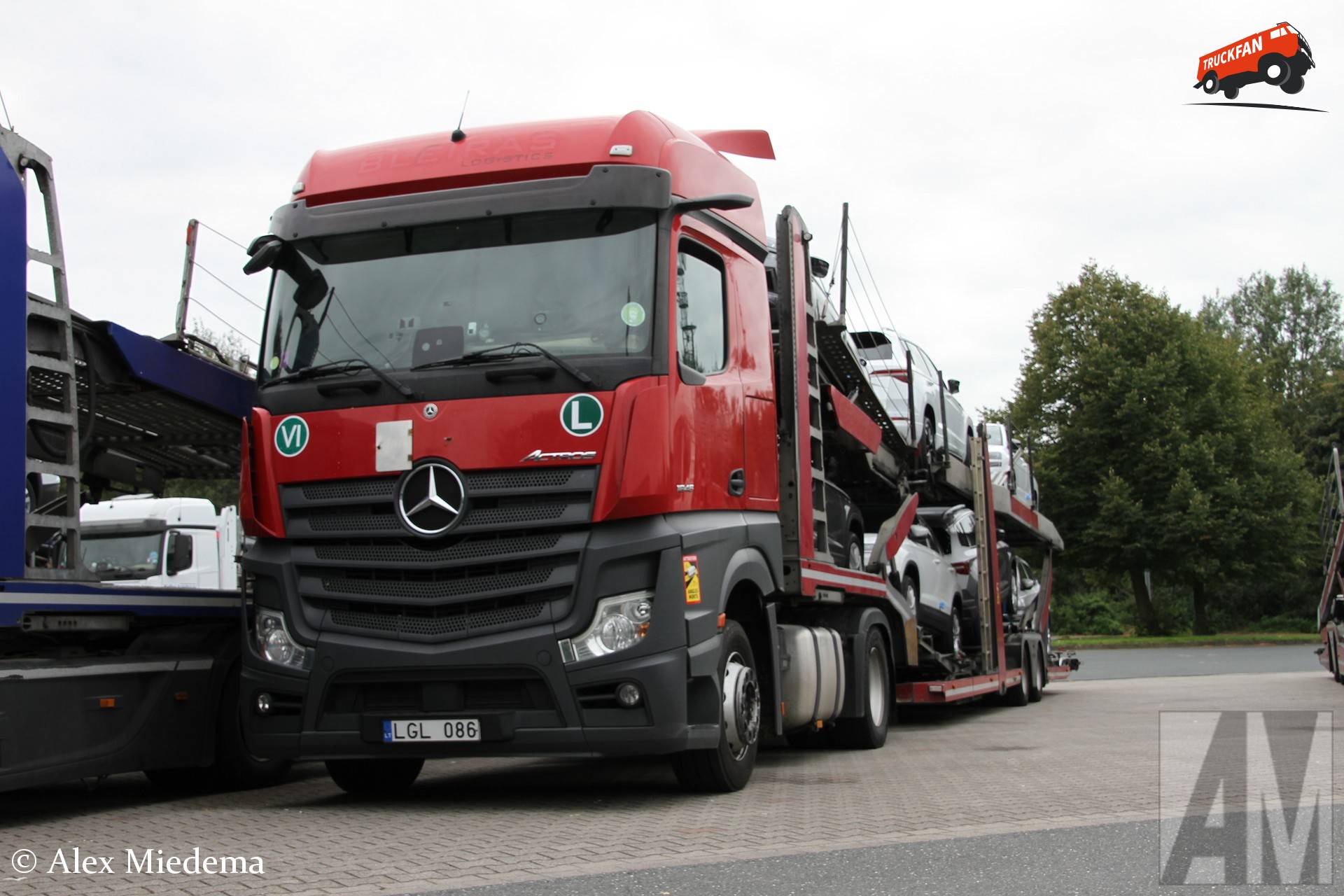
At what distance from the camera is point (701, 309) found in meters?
8.39

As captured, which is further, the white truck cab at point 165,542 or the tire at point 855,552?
the white truck cab at point 165,542

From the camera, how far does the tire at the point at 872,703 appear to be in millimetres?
11500

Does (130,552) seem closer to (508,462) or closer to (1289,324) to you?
(508,462)

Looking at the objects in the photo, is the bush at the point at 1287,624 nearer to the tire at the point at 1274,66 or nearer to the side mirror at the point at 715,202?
the tire at the point at 1274,66

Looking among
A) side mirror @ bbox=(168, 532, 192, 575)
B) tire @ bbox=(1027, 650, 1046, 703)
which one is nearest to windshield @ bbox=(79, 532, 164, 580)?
side mirror @ bbox=(168, 532, 192, 575)

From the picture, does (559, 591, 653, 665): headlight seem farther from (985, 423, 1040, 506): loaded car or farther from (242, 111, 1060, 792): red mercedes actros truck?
(985, 423, 1040, 506): loaded car

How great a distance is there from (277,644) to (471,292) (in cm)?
228

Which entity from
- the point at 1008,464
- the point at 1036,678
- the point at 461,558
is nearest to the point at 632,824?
the point at 461,558

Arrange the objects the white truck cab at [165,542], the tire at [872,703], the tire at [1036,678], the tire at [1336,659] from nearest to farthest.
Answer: the tire at [872,703] → the white truck cab at [165,542] → the tire at [1036,678] → the tire at [1336,659]

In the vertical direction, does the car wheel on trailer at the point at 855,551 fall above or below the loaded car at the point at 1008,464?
below

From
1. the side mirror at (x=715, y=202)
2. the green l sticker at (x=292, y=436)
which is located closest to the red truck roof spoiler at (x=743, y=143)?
the side mirror at (x=715, y=202)

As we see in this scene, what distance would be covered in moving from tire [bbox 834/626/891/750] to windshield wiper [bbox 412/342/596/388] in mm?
4692

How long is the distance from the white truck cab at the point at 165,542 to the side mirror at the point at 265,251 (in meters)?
3.88

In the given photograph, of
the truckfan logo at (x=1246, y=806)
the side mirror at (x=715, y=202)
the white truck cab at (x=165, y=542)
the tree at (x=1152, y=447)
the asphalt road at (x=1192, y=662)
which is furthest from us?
the tree at (x=1152, y=447)
